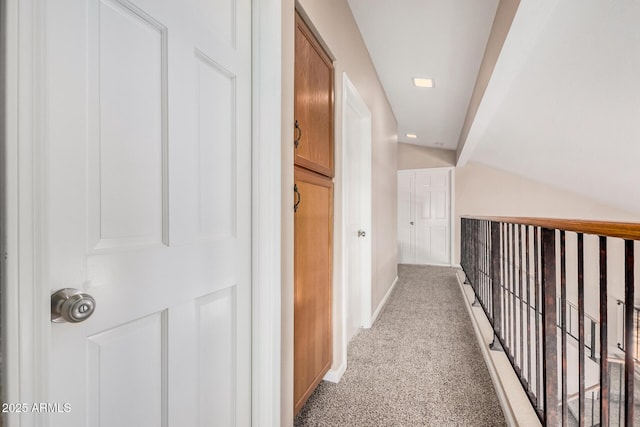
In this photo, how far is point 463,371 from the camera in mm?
2094

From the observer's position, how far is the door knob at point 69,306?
58 centimetres

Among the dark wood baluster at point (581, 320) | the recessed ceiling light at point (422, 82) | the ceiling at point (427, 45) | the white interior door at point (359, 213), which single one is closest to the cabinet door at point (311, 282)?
the white interior door at point (359, 213)

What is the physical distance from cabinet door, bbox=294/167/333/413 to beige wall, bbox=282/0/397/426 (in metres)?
0.12

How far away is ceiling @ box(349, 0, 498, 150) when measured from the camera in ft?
7.35

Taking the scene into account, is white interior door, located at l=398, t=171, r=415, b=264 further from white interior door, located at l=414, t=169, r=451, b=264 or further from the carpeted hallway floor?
the carpeted hallway floor

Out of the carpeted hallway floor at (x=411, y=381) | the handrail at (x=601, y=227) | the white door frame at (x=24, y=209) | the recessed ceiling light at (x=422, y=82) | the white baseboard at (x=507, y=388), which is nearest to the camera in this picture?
the white door frame at (x=24, y=209)

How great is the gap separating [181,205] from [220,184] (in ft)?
0.62

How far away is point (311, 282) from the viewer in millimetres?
1705

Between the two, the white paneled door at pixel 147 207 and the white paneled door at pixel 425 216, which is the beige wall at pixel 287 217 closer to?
the white paneled door at pixel 147 207

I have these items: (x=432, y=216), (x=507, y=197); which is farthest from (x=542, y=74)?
(x=432, y=216)

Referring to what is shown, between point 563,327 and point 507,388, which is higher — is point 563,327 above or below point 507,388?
above

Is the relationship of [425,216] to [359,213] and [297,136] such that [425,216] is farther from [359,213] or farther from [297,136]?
[297,136]

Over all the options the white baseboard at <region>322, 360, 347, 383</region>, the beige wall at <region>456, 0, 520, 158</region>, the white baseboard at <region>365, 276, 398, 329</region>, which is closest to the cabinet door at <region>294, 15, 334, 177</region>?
the beige wall at <region>456, 0, 520, 158</region>

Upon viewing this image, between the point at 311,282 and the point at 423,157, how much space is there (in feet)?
18.4
